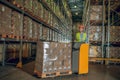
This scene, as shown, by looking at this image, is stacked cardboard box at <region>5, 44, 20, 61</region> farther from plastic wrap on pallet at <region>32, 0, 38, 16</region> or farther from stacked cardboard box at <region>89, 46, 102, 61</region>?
stacked cardboard box at <region>89, 46, 102, 61</region>

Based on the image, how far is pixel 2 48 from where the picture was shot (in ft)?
20.3

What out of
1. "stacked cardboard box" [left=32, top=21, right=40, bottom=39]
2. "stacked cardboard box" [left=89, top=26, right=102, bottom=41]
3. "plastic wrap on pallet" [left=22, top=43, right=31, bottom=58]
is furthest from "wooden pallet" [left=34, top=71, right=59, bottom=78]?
"stacked cardboard box" [left=89, top=26, right=102, bottom=41]

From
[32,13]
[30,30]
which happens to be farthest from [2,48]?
[32,13]

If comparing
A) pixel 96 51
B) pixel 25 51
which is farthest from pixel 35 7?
pixel 96 51

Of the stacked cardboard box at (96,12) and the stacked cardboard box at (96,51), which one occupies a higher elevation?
the stacked cardboard box at (96,12)

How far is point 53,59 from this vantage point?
4.57 metres

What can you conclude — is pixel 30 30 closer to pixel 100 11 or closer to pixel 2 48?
pixel 2 48

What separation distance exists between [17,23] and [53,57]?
2.03 meters

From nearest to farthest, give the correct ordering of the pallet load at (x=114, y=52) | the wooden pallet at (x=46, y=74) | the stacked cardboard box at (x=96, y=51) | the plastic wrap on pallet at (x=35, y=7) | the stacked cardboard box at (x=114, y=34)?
the wooden pallet at (x=46, y=74) → the plastic wrap on pallet at (x=35, y=7) → the pallet load at (x=114, y=52) → the stacked cardboard box at (x=114, y=34) → the stacked cardboard box at (x=96, y=51)

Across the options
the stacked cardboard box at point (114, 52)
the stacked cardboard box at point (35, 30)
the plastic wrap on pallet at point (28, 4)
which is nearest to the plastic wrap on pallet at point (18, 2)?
the plastic wrap on pallet at point (28, 4)

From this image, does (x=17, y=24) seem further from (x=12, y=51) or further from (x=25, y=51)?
(x=25, y=51)

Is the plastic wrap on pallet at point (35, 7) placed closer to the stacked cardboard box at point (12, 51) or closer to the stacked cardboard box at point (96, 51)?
the stacked cardboard box at point (12, 51)

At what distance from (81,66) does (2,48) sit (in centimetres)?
352

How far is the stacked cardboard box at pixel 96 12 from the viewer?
869cm
